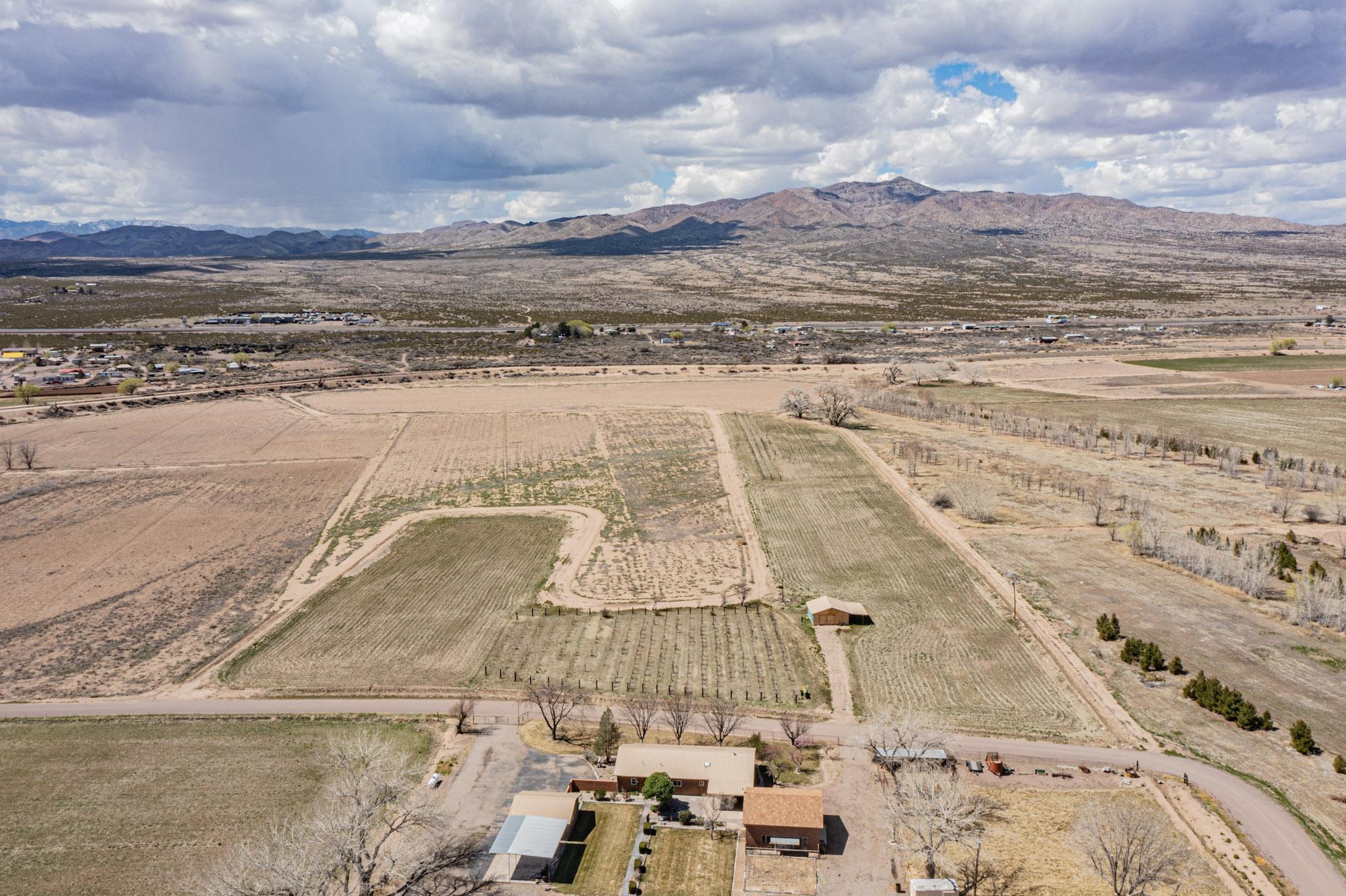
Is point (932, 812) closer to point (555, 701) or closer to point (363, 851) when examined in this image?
point (555, 701)

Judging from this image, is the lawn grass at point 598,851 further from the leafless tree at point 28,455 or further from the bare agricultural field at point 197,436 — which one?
the leafless tree at point 28,455

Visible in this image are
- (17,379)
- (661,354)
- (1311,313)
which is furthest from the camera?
(1311,313)

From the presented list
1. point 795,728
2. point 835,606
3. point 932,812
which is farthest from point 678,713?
point 835,606

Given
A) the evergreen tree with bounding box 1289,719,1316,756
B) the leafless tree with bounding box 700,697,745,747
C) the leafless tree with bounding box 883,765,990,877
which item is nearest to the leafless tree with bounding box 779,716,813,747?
the leafless tree with bounding box 700,697,745,747

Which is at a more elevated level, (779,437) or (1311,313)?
(1311,313)

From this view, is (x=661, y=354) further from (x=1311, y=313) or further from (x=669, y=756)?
(x=1311, y=313)

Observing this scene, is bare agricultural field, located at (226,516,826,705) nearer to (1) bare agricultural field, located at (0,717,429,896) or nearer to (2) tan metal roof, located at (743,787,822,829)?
(1) bare agricultural field, located at (0,717,429,896)

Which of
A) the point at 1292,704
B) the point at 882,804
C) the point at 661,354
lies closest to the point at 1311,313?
the point at 661,354
